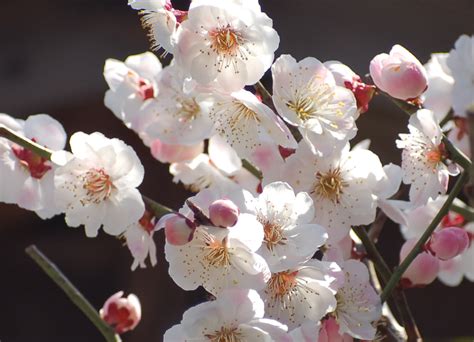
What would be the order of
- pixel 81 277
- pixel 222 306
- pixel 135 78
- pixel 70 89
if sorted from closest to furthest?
pixel 222 306, pixel 135 78, pixel 70 89, pixel 81 277

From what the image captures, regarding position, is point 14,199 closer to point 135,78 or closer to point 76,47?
point 135,78

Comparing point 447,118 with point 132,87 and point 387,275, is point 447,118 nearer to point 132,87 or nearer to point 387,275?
point 387,275

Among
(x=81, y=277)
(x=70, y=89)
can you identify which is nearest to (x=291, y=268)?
(x=70, y=89)

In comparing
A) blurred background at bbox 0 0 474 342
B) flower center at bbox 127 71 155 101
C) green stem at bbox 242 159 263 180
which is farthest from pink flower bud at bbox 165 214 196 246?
blurred background at bbox 0 0 474 342

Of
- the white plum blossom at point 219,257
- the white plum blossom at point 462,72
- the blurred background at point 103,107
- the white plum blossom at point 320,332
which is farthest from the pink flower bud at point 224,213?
the blurred background at point 103,107

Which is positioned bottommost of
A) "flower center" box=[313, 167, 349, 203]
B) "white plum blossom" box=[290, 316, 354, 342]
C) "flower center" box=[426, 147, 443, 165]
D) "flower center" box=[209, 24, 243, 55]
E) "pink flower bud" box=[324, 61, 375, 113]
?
"white plum blossom" box=[290, 316, 354, 342]

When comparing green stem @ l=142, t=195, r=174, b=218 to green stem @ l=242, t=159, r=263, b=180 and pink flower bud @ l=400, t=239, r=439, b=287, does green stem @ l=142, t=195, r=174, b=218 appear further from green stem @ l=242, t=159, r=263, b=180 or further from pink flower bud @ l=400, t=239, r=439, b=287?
pink flower bud @ l=400, t=239, r=439, b=287
